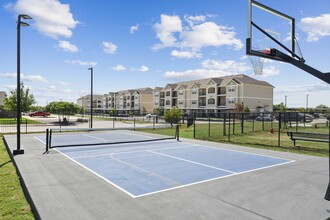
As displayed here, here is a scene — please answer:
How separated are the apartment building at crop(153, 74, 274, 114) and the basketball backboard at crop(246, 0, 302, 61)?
167 feet

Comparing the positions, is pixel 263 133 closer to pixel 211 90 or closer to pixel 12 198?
pixel 12 198

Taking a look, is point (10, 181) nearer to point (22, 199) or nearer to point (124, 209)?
point (22, 199)

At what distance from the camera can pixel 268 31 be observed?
32.9 ft

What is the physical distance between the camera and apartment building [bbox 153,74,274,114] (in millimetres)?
63219

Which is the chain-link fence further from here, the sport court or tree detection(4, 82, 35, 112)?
tree detection(4, 82, 35, 112)

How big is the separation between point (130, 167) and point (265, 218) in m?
5.68

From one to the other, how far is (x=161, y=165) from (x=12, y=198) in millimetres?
5325

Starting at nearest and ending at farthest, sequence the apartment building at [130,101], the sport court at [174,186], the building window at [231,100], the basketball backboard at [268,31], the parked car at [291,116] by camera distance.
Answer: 1. the sport court at [174,186]
2. the basketball backboard at [268,31]
3. the parked car at [291,116]
4. the building window at [231,100]
5. the apartment building at [130,101]

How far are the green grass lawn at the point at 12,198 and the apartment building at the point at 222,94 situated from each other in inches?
2218

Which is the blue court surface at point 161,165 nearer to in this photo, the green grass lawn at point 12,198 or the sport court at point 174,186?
the sport court at point 174,186

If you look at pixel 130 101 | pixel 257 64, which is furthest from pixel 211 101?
pixel 257 64

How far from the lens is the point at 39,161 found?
10.6m

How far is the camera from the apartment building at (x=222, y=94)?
6322 centimetres

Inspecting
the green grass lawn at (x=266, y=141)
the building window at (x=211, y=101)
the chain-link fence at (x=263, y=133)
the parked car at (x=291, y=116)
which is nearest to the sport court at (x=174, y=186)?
the green grass lawn at (x=266, y=141)
